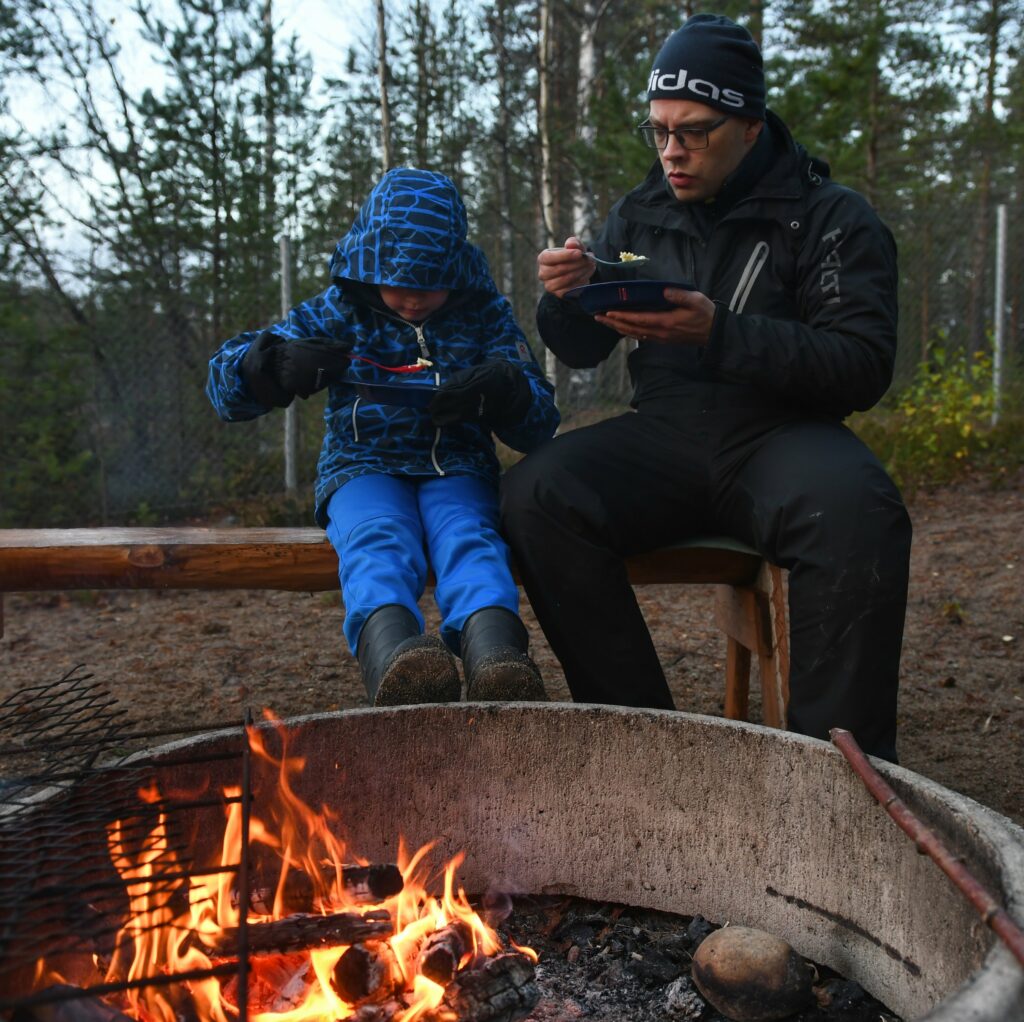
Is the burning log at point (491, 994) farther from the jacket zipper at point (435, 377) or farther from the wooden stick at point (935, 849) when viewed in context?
the jacket zipper at point (435, 377)

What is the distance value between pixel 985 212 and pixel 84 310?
913 cm

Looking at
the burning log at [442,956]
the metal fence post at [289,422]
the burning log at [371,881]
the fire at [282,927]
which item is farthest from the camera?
the metal fence post at [289,422]

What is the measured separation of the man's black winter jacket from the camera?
2.33 metres

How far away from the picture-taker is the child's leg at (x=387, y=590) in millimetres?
2041

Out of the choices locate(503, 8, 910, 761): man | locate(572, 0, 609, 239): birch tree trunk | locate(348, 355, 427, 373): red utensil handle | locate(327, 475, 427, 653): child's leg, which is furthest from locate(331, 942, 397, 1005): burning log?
locate(572, 0, 609, 239): birch tree trunk

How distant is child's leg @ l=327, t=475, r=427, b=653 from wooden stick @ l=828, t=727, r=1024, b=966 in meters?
1.04

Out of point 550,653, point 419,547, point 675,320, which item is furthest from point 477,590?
point 550,653

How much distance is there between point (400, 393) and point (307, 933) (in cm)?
153

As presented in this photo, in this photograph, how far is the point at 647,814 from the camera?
1998 millimetres

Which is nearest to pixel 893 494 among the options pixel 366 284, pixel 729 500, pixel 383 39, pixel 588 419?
pixel 729 500

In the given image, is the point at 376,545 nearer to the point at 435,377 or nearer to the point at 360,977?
the point at 435,377

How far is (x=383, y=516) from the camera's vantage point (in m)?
2.53

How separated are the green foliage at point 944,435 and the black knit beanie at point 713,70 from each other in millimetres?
4968

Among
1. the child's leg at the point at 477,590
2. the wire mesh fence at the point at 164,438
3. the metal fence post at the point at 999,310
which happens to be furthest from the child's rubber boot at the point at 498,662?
the metal fence post at the point at 999,310
